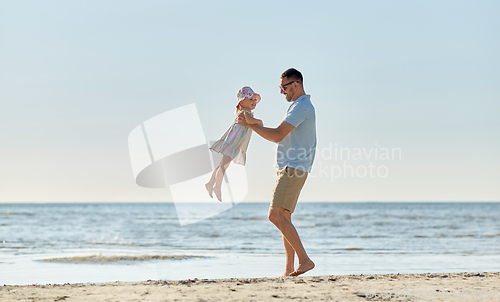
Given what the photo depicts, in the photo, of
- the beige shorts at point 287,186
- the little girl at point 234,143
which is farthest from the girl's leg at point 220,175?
the beige shorts at point 287,186

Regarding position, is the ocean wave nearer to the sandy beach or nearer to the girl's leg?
the sandy beach

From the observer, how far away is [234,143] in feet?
14.9

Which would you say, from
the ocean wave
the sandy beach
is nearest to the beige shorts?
the sandy beach

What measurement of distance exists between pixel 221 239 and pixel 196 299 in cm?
1060

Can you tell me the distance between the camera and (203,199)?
249 inches

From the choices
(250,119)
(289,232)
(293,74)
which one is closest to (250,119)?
(250,119)

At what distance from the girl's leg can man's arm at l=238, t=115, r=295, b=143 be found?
0.40 m

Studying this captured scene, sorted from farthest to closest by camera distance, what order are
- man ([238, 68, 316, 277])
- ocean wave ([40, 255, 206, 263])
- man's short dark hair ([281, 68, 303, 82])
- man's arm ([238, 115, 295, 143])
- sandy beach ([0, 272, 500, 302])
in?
ocean wave ([40, 255, 206, 263]) → man's short dark hair ([281, 68, 303, 82]) → man ([238, 68, 316, 277]) → man's arm ([238, 115, 295, 143]) → sandy beach ([0, 272, 500, 302])

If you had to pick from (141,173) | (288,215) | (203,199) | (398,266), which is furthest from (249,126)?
(398,266)

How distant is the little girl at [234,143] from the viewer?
4.53 metres

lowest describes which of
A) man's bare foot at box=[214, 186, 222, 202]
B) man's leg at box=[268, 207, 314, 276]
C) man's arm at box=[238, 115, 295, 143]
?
man's leg at box=[268, 207, 314, 276]

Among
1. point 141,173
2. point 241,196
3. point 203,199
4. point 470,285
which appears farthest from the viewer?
point 141,173

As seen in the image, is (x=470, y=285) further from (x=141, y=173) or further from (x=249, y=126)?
(x=141, y=173)

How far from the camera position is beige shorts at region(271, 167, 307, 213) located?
4.49 meters
